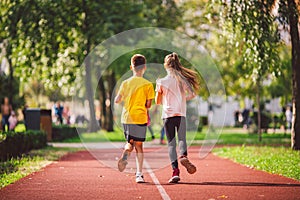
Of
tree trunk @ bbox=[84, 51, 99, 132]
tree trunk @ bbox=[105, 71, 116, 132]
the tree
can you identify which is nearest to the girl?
the tree

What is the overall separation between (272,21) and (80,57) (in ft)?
55.3

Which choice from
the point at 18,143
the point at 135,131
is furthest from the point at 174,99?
the point at 18,143

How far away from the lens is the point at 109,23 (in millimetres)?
31938

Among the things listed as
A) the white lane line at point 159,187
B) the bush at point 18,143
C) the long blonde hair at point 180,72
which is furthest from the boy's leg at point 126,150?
the bush at point 18,143

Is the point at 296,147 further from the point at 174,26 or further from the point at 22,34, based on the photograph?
the point at 174,26

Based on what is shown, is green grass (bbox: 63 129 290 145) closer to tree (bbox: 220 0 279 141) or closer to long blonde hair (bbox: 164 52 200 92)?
tree (bbox: 220 0 279 141)

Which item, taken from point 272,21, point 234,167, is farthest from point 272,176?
point 272,21

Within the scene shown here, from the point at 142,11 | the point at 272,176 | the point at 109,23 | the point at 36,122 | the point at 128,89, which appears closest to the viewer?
the point at 128,89

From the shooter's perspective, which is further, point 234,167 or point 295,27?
point 295,27

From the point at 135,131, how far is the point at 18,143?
720 centimetres

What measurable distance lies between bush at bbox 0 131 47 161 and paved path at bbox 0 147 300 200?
1656mm

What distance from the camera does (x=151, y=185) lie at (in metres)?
11.1

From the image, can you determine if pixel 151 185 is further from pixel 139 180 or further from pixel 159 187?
pixel 139 180

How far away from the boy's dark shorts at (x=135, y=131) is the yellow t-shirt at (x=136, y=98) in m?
0.07
